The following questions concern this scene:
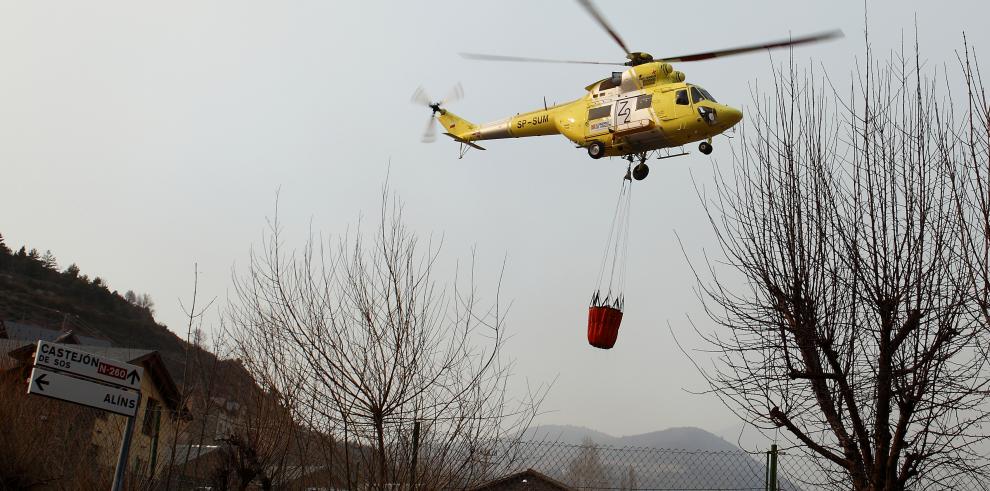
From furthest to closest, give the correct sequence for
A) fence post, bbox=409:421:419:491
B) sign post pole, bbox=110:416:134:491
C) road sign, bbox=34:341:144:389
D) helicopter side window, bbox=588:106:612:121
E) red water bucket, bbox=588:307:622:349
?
helicopter side window, bbox=588:106:612:121 → red water bucket, bbox=588:307:622:349 → fence post, bbox=409:421:419:491 → sign post pole, bbox=110:416:134:491 → road sign, bbox=34:341:144:389

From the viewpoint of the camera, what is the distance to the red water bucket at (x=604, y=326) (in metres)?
8.87

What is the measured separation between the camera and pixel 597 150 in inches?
522

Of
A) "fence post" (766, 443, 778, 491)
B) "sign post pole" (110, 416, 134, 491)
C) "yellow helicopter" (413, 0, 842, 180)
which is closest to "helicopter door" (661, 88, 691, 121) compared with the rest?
"yellow helicopter" (413, 0, 842, 180)

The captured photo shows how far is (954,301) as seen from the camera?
549 cm

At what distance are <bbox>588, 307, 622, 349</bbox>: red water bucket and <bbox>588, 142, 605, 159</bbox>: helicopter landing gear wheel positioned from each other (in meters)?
4.85

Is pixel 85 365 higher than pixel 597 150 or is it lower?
lower

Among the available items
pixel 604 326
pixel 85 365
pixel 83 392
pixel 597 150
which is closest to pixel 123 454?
pixel 83 392

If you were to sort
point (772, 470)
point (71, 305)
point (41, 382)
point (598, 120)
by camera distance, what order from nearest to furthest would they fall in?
point (41, 382) → point (772, 470) → point (598, 120) → point (71, 305)

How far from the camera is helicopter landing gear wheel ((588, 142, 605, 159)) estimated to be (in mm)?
13258

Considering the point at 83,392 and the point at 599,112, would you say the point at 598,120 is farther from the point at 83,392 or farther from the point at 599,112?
the point at 83,392

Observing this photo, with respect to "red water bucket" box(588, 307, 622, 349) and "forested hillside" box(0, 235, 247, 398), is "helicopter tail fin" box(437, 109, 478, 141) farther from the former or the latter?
"forested hillside" box(0, 235, 247, 398)

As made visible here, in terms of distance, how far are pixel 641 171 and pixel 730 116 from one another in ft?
5.18

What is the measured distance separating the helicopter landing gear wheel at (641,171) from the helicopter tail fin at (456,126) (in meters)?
5.35

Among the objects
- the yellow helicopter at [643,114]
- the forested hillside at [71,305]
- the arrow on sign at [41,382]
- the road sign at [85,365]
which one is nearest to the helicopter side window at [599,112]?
the yellow helicopter at [643,114]
